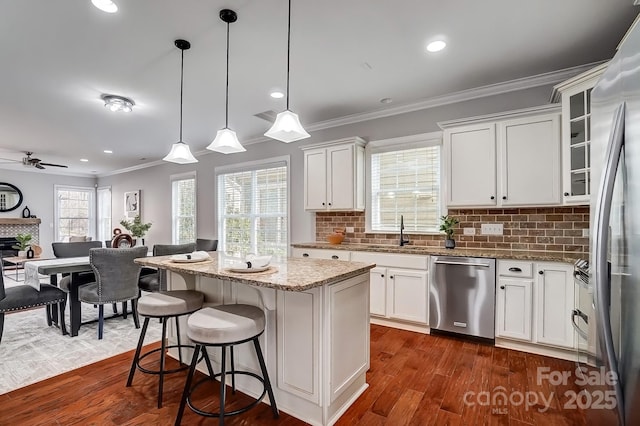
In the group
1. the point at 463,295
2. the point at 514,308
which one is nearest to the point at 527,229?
the point at 514,308

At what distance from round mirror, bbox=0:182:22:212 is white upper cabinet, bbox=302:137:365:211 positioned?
27.5ft

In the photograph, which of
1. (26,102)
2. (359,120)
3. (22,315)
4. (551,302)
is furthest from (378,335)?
(26,102)

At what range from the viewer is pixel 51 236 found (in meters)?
8.45

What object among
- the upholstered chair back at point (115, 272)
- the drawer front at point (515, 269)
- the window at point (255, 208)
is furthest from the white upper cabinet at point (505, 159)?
the upholstered chair back at point (115, 272)

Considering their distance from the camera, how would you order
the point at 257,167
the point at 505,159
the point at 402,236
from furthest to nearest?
the point at 257,167, the point at 402,236, the point at 505,159

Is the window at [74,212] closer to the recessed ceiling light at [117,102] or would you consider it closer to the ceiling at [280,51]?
the ceiling at [280,51]

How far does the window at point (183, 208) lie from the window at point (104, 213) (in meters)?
3.29

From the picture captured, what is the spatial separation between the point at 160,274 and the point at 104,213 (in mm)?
6959

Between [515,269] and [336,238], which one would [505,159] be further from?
[336,238]

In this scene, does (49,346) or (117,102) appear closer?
(49,346)

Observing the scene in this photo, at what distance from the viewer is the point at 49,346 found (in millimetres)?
3016

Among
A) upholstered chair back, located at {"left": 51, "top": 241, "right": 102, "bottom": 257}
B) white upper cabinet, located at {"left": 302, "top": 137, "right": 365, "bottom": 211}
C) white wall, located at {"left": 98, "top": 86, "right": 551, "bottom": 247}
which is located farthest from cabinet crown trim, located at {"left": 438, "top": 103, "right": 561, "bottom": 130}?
upholstered chair back, located at {"left": 51, "top": 241, "right": 102, "bottom": 257}

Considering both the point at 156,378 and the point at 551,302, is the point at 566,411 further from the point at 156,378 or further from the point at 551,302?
the point at 156,378

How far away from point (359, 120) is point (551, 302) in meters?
2.99
